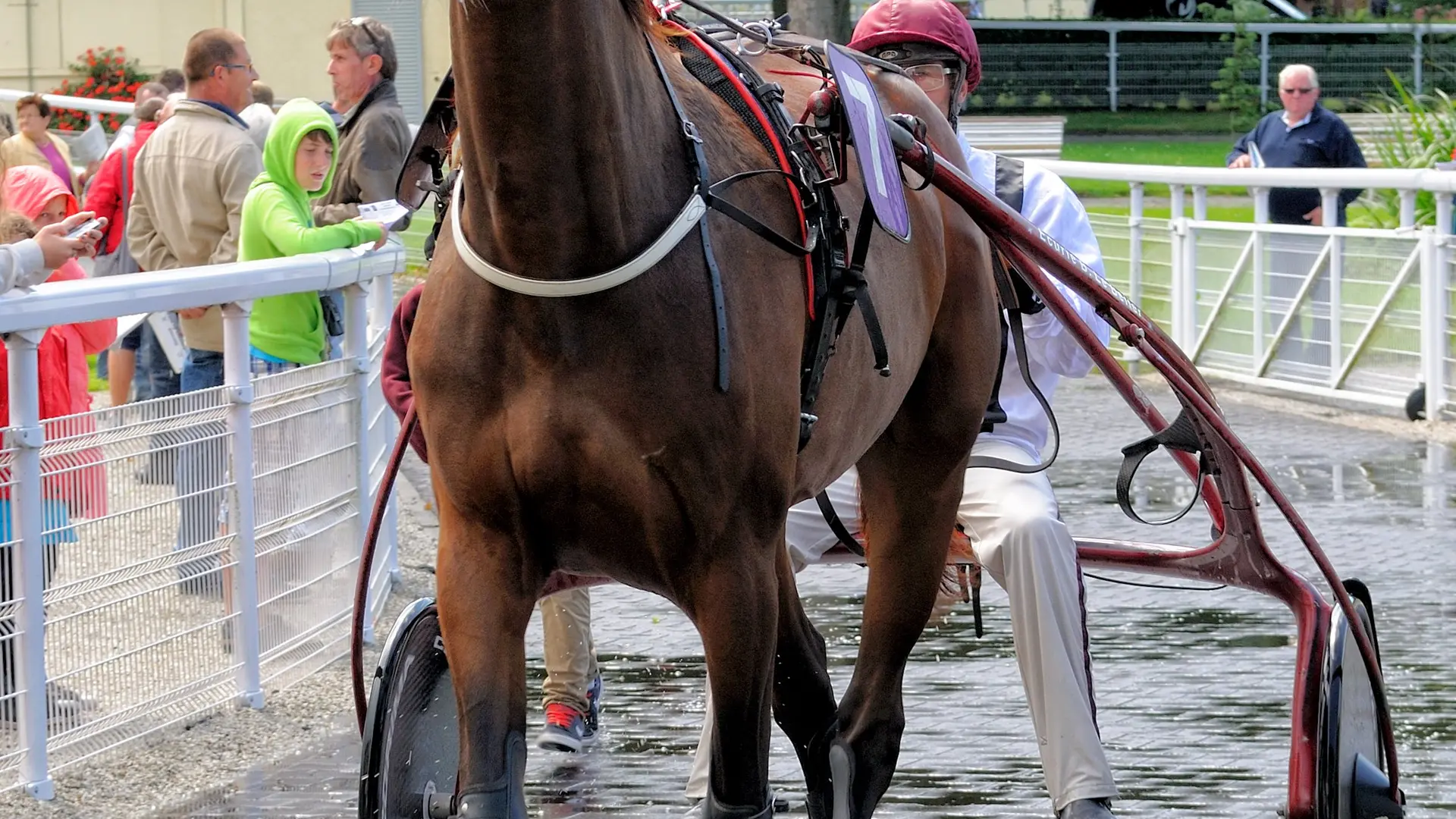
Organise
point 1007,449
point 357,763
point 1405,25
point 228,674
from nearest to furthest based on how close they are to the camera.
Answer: point 1007,449 < point 357,763 < point 228,674 < point 1405,25

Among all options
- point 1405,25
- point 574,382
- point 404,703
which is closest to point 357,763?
point 404,703

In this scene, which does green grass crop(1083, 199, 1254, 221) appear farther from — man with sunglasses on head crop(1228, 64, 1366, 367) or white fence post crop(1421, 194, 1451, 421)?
white fence post crop(1421, 194, 1451, 421)

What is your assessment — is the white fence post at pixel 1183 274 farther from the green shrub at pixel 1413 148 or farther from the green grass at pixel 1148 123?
the green grass at pixel 1148 123

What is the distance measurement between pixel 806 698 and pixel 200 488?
1.95 m

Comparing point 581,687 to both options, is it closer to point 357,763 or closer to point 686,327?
point 357,763

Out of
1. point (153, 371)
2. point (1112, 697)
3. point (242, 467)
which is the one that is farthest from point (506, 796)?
point (153, 371)

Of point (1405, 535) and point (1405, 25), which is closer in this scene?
point (1405, 535)

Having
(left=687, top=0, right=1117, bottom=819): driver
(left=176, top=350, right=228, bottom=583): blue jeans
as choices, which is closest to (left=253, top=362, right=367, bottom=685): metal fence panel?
(left=176, top=350, right=228, bottom=583): blue jeans

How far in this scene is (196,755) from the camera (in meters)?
5.23

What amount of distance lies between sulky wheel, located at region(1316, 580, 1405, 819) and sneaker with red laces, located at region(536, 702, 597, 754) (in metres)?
2.07

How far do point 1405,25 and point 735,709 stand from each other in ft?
96.2

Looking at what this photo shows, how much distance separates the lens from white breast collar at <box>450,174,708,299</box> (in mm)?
3025

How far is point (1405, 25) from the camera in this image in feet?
98.7

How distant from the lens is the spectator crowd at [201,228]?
5.09 metres
